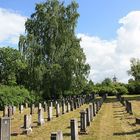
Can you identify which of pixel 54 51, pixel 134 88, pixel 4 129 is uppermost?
pixel 54 51

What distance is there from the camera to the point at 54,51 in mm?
60500

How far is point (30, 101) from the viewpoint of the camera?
181ft

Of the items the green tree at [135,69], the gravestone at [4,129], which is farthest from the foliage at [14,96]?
the green tree at [135,69]

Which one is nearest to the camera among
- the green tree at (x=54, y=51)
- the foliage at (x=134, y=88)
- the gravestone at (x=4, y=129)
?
the gravestone at (x=4, y=129)

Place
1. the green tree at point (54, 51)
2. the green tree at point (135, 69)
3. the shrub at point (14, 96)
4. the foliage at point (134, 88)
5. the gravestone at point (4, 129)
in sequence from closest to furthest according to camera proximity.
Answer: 1. the gravestone at point (4, 129)
2. the shrub at point (14, 96)
3. the green tree at point (54, 51)
4. the foliage at point (134, 88)
5. the green tree at point (135, 69)

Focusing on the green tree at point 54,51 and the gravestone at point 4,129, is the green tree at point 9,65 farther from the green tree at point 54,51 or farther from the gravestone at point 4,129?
the gravestone at point 4,129

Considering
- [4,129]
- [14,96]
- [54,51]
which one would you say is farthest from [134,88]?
[4,129]

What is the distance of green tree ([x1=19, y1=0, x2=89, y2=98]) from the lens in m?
58.2

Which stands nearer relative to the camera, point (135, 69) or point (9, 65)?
point (9, 65)

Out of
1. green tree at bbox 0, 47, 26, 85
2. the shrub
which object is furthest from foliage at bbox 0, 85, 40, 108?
green tree at bbox 0, 47, 26, 85

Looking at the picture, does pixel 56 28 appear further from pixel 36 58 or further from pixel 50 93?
pixel 50 93

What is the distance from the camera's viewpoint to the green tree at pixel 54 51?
58.2m

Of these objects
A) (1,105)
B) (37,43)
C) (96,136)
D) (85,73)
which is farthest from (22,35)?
(96,136)

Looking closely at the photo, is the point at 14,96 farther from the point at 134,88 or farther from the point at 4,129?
the point at 134,88
